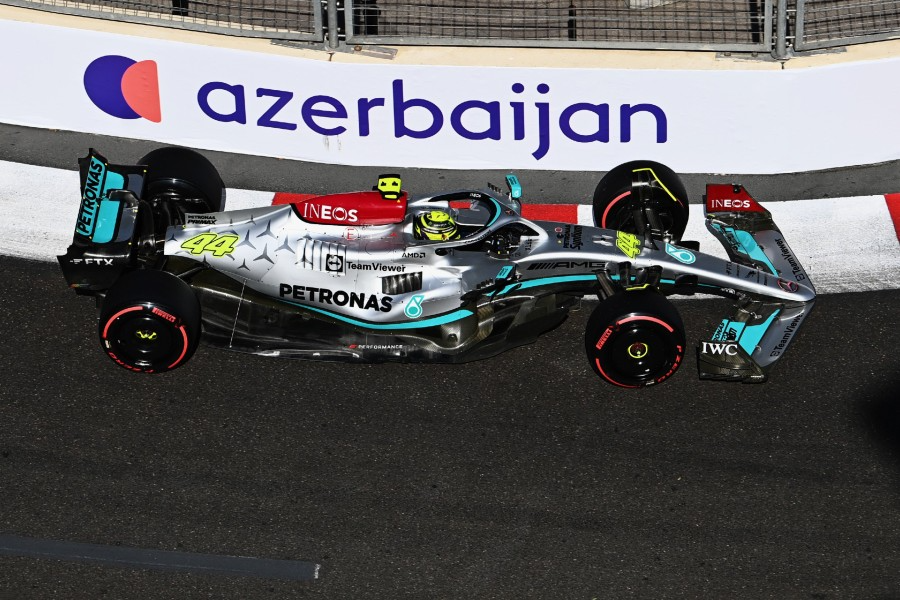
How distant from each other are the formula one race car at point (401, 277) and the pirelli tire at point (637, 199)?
1.65 ft

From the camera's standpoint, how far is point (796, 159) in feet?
34.7

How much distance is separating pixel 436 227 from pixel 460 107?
1999mm

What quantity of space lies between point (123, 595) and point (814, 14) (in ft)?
23.0

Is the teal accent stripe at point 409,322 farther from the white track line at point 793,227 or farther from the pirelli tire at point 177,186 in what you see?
the white track line at point 793,227

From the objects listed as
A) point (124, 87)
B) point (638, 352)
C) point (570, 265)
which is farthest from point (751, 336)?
point (124, 87)

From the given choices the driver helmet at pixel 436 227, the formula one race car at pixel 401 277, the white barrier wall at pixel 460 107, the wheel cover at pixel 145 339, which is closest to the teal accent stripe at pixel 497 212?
the formula one race car at pixel 401 277

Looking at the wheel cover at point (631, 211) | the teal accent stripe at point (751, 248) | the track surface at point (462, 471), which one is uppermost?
the wheel cover at point (631, 211)

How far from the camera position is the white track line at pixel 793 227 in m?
9.77

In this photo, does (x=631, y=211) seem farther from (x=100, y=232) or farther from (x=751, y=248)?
(x=100, y=232)

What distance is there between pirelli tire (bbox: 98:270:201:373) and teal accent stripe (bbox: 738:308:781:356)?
138 inches

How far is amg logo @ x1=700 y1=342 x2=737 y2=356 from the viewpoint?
8.48 metres

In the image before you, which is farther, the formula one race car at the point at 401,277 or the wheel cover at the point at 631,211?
the wheel cover at the point at 631,211

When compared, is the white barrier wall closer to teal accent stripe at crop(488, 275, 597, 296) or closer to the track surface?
the track surface

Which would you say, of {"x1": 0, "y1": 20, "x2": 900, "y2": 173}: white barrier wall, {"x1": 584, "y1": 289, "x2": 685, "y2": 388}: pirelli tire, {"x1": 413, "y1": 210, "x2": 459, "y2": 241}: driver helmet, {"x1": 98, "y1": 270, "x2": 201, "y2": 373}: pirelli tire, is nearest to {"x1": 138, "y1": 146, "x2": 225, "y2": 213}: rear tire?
A: {"x1": 98, "y1": 270, "x2": 201, "y2": 373}: pirelli tire
